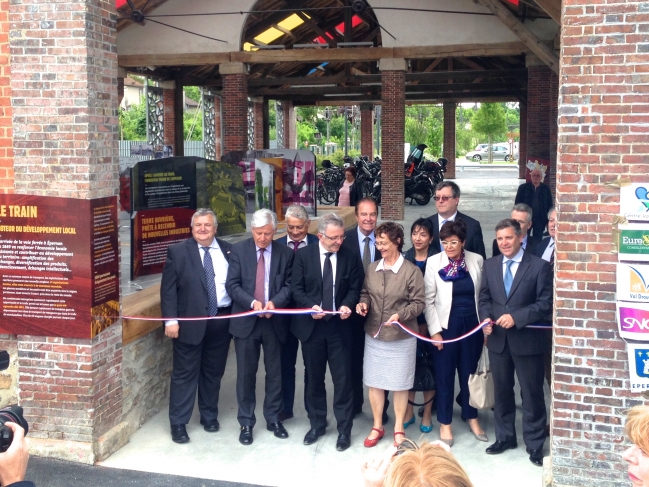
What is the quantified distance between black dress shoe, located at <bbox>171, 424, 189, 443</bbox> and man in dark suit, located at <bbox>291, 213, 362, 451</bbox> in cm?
89

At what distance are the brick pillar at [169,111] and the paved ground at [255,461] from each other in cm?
2106

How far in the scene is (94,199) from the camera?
16.5 ft

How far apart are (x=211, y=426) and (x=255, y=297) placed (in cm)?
110

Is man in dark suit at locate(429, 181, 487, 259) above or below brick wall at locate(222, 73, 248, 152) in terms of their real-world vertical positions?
below

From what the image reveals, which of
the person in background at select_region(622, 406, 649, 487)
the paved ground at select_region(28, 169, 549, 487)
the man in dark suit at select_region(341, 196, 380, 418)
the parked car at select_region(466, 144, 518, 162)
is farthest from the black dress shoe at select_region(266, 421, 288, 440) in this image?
the parked car at select_region(466, 144, 518, 162)

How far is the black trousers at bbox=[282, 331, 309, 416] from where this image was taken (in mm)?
5734

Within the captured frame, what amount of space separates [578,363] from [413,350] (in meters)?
1.20

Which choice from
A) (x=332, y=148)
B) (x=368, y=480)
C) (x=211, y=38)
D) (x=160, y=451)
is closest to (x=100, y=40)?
(x=160, y=451)

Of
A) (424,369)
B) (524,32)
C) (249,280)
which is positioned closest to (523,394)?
(424,369)

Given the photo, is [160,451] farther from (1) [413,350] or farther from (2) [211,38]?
(2) [211,38]

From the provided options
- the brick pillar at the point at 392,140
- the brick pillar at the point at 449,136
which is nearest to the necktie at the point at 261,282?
the brick pillar at the point at 392,140

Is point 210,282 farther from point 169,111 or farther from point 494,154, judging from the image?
point 494,154

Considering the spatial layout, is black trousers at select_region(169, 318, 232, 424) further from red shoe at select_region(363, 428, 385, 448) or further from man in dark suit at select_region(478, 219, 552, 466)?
man in dark suit at select_region(478, 219, 552, 466)

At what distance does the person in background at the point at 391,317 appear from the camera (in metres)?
5.20
